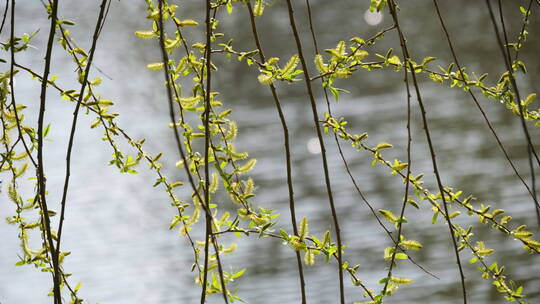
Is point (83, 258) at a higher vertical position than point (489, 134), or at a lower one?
lower

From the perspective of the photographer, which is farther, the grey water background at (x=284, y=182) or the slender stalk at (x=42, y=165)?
the grey water background at (x=284, y=182)

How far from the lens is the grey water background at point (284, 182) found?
4223 millimetres

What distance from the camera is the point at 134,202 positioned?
218 inches

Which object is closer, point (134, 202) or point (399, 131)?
point (134, 202)

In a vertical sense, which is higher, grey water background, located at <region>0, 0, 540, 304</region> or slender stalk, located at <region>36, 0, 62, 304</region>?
grey water background, located at <region>0, 0, 540, 304</region>

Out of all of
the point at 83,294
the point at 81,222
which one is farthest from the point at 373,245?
the point at 81,222

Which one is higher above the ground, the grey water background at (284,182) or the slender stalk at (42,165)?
the grey water background at (284,182)

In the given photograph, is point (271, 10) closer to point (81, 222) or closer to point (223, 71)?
point (223, 71)

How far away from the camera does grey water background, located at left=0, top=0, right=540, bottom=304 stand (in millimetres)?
4223

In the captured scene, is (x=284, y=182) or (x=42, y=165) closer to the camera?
(x=42, y=165)

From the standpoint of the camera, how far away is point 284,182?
18.0ft

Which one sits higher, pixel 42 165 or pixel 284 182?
pixel 284 182

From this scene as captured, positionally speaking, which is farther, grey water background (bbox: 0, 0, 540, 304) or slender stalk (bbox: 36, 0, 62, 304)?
grey water background (bbox: 0, 0, 540, 304)

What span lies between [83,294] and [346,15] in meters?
6.30
